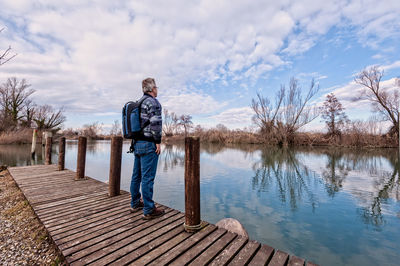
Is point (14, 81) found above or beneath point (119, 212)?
above

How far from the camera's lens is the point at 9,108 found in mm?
29734

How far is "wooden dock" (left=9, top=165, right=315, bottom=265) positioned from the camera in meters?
2.09

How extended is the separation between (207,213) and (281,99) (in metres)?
28.4

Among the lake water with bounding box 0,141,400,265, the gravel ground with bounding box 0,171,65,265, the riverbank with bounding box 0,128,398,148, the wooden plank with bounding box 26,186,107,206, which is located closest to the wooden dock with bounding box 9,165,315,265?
the wooden plank with bounding box 26,186,107,206

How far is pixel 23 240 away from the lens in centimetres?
298

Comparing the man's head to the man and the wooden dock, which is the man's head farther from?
the wooden dock

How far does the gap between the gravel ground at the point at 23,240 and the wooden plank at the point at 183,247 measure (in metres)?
1.31

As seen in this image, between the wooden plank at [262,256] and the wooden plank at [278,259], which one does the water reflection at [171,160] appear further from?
the wooden plank at [278,259]

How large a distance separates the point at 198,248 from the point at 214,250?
19cm

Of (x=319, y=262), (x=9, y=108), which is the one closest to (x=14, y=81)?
(x=9, y=108)

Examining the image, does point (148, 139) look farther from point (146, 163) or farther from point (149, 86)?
point (149, 86)

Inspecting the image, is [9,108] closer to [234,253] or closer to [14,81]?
[14,81]

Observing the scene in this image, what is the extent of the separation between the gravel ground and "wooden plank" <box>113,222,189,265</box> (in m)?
0.95

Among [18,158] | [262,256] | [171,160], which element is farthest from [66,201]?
[18,158]
